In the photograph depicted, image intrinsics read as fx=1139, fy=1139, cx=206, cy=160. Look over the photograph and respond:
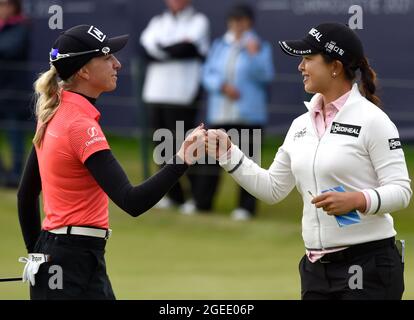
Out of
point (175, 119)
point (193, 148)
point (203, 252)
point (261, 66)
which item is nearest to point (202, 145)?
point (193, 148)

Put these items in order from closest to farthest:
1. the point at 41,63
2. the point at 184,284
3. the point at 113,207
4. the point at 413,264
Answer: the point at 184,284 < the point at 413,264 < the point at 113,207 < the point at 41,63

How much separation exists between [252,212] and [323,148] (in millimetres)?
6619

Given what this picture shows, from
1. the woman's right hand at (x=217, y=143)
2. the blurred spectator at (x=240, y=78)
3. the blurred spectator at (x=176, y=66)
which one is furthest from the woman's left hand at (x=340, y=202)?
the blurred spectator at (x=176, y=66)

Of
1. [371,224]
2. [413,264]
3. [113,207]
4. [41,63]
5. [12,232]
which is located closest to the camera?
[371,224]

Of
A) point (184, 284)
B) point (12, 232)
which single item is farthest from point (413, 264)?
point (12, 232)

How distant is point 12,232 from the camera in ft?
38.7

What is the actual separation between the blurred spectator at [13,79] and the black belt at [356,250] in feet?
26.5

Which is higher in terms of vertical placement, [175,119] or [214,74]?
[214,74]

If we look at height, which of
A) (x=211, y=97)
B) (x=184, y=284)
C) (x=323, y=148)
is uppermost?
(x=211, y=97)

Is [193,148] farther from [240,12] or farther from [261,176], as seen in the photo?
[240,12]

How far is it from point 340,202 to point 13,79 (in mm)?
9117

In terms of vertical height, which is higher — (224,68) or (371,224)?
(224,68)

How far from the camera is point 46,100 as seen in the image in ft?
17.8
